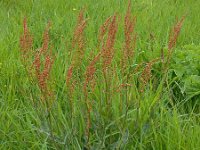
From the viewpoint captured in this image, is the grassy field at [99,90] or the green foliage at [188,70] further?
the green foliage at [188,70]

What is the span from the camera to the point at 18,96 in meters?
2.31

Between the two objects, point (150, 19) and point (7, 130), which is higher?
point (150, 19)

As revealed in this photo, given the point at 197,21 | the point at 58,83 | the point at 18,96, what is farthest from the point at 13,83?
the point at 197,21

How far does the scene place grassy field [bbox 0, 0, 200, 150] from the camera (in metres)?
1.72

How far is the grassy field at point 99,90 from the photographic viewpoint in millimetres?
1716

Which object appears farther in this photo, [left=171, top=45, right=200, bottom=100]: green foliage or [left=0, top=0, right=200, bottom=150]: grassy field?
[left=171, top=45, right=200, bottom=100]: green foliage

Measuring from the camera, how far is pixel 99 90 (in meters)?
2.15

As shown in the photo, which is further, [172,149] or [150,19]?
[150,19]

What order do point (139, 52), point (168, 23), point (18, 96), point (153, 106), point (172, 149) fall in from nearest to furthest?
point (172, 149) → point (153, 106) → point (18, 96) → point (139, 52) → point (168, 23)

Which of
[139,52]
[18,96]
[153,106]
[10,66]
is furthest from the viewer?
[139,52]

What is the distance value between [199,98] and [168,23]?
1236 millimetres

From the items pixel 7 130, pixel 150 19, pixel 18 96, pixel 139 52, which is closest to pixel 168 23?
pixel 150 19

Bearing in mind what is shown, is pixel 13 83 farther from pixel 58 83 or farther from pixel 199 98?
pixel 199 98

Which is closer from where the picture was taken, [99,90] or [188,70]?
A: [99,90]
